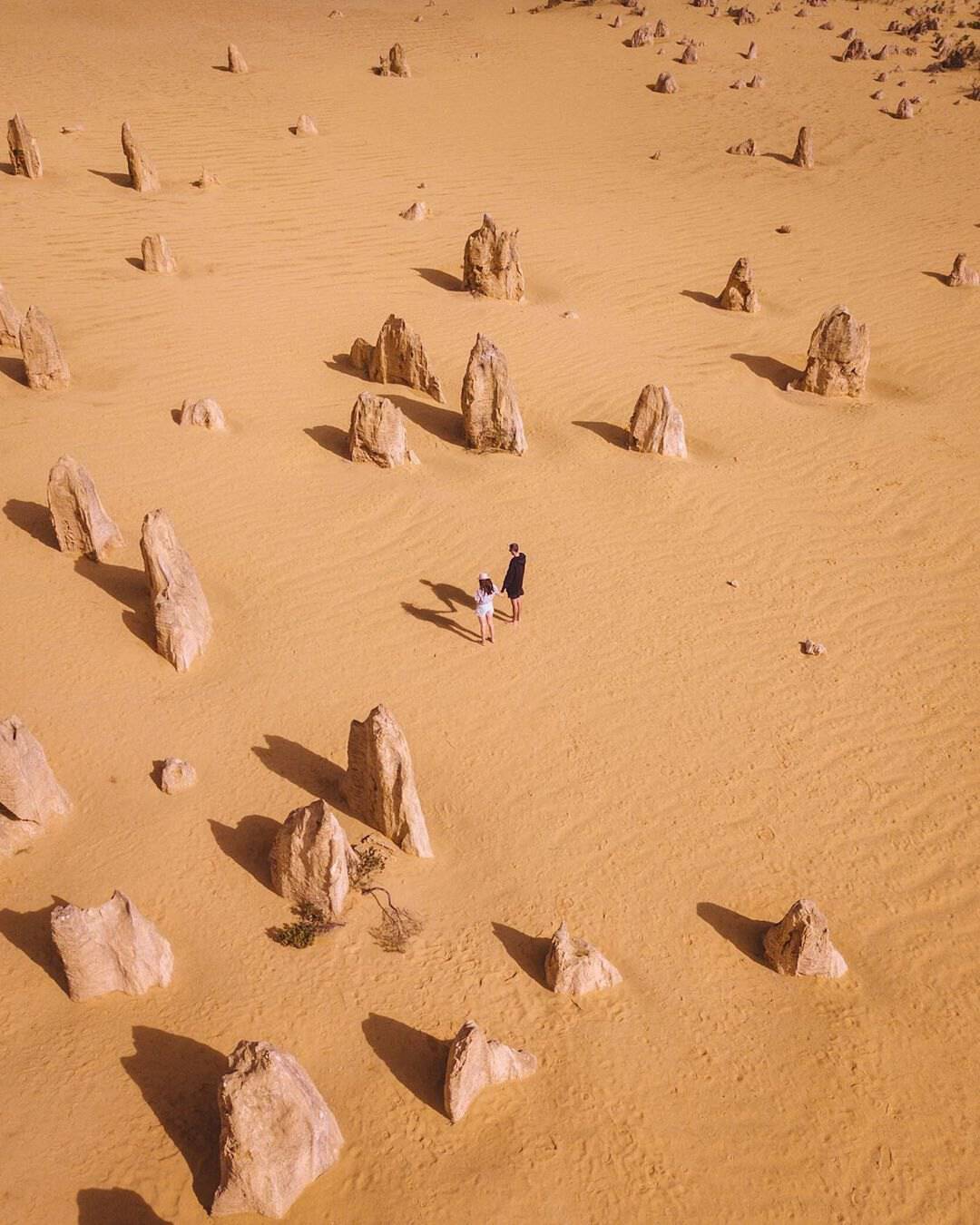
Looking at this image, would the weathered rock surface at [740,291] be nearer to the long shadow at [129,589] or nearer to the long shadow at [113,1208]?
the long shadow at [129,589]

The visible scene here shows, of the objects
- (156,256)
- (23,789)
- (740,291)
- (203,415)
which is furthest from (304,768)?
(740,291)

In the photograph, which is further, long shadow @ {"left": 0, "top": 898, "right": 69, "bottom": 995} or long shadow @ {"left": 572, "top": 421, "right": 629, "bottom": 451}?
long shadow @ {"left": 572, "top": 421, "right": 629, "bottom": 451}

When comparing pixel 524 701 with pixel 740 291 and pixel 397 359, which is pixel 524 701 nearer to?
pixel 397 359

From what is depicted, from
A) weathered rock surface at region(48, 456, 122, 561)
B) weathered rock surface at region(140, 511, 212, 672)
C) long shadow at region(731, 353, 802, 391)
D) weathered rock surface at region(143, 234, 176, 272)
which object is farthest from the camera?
weathered rock surface at region(143, 234, 176, 272)

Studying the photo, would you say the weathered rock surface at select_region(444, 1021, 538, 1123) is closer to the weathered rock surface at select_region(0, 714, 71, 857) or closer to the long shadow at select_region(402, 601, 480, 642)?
the weathered rock surface at select_region(0, 714, 71, 857)

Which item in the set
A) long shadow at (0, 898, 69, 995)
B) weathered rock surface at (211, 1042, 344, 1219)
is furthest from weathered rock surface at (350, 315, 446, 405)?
weathered rock surface at (211, 1042, 344, 1219)

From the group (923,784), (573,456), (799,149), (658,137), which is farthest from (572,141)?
(923,784)
